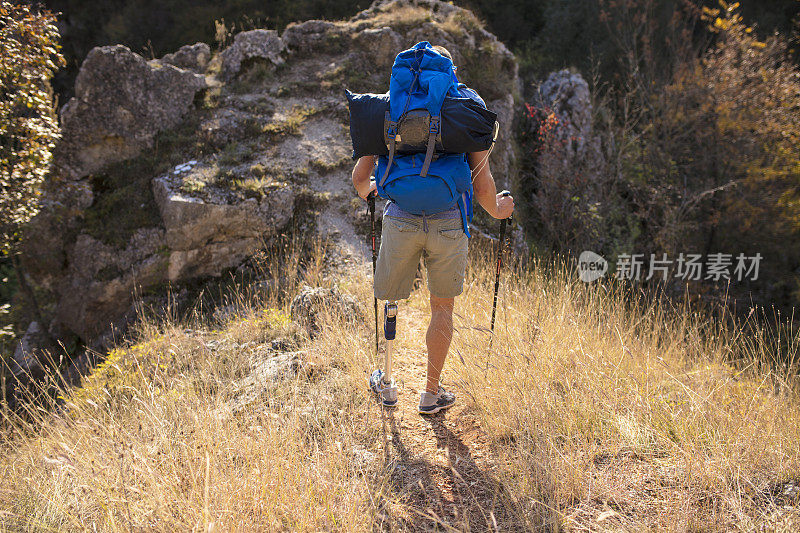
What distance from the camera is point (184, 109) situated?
8.96 meters

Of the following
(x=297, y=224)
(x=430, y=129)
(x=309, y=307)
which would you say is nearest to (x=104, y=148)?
(x=297, y=224)

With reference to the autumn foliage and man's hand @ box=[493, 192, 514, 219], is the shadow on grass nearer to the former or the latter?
man's hand @ box=[493, 192, 514, 219]

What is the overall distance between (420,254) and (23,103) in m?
6.27

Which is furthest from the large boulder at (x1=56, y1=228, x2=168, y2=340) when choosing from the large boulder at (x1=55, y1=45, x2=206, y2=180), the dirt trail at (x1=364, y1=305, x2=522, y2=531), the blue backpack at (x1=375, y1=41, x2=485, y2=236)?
the blue backpack at (x1=375, y1=41, x2=485, y2=236)

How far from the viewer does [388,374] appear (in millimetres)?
3234

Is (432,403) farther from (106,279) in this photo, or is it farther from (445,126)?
(106,279)

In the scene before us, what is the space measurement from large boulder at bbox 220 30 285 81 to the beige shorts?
8.81 m

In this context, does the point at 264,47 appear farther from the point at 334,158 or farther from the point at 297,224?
the point at 297,224

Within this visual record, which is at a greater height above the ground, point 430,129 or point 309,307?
point 430,129

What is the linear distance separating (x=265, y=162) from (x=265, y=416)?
6.03m

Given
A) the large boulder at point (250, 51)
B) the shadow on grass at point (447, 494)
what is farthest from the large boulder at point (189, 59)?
the shadow on grass at point (447, 494)

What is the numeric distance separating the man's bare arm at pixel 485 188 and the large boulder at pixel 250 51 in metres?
8.92

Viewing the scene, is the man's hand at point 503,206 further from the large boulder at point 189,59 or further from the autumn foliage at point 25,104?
the large boulder at point 189,59

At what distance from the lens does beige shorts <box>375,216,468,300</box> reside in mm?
2668
